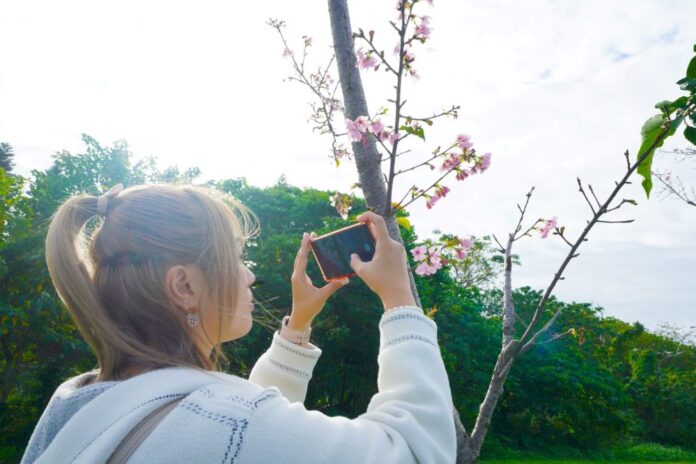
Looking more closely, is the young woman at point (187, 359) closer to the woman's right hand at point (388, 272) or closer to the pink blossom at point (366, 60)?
the woman's right hand at point (388, 272)

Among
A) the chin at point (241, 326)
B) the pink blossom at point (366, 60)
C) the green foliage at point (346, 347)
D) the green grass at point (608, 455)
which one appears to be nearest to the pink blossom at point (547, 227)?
the pink blossom at point (366, 60)

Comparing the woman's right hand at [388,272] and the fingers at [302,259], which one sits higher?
Answer: the fingers at [302,259]

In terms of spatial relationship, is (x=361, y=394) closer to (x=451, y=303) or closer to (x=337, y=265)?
(x=451, y=303)

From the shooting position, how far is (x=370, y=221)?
1449 mm

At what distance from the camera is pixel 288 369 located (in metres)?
1.61

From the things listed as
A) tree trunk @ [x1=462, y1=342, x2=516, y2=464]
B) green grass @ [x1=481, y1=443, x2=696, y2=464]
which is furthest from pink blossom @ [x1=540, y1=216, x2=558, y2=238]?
green grass @ [x1=481, y1=443, x2=696, y2=464]

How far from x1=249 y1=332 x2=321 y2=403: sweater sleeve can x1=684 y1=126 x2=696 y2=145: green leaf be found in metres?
1.51

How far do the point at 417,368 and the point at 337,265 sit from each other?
0.58 m

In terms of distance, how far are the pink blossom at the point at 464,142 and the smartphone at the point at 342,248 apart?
A: 1085 millimetres

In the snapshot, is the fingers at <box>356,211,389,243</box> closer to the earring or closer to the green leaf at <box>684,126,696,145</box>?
the earring

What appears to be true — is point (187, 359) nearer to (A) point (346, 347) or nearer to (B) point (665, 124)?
(B) point (665, 124)

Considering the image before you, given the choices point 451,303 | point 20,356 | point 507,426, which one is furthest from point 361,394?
point 20,356

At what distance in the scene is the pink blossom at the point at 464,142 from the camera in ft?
7.74

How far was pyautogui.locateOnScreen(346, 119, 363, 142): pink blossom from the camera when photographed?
190cm
